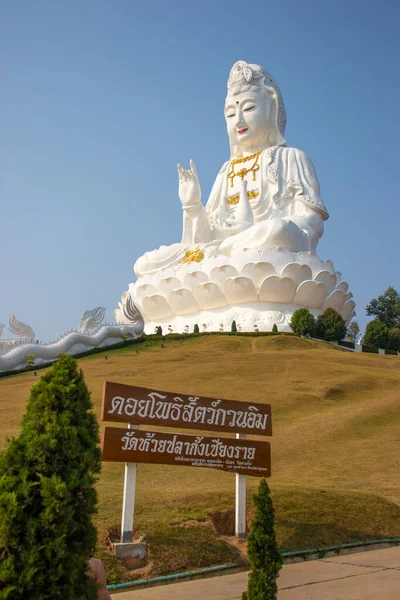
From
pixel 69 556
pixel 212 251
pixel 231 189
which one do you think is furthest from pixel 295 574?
pixel 231 189

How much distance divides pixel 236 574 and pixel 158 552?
2.31ft

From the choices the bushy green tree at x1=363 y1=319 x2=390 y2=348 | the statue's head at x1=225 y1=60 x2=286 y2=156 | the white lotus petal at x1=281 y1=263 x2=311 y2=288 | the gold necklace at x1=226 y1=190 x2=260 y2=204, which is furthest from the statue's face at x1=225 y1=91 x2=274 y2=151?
the bushy green tree at x1=363 y1=319 x2=390 y2=348

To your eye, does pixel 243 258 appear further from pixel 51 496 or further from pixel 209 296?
pixel 51 496

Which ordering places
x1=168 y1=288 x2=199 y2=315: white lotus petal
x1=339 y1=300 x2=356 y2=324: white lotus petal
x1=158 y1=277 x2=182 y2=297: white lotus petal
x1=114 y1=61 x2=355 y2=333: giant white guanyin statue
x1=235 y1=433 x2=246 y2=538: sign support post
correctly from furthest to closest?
x1=339 y1=300 x2=356 y2=324: white lotus petal < x1=158 y1=277 x2=182 y2=297: white lotus petal < x1=168 y1=288 x2=199 y2=315: white lotus petal < x1=114 y1=61 x2=355 y2=333: giant white guanyin statue < x1=235 y1=433 x2=246 y2=538: sign support post

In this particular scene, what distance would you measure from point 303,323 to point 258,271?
346 cm

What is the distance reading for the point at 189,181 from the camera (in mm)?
32938

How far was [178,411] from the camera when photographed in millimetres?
6301

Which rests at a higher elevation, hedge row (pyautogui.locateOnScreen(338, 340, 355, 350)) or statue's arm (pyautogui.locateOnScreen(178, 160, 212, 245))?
statue's arm (pyautogui.locateOnScreen(178, 160, 212, 245))

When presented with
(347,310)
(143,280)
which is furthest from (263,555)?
(347,310)

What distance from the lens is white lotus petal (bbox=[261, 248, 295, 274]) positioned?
2972 centimetres

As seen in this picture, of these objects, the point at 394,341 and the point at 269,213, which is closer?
the point at 394,341

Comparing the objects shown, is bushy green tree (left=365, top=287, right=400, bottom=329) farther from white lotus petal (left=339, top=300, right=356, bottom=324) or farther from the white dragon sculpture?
the white dragon sculpture

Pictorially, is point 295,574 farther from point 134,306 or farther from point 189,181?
point 189,181

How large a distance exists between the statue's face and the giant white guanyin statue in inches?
2.1
